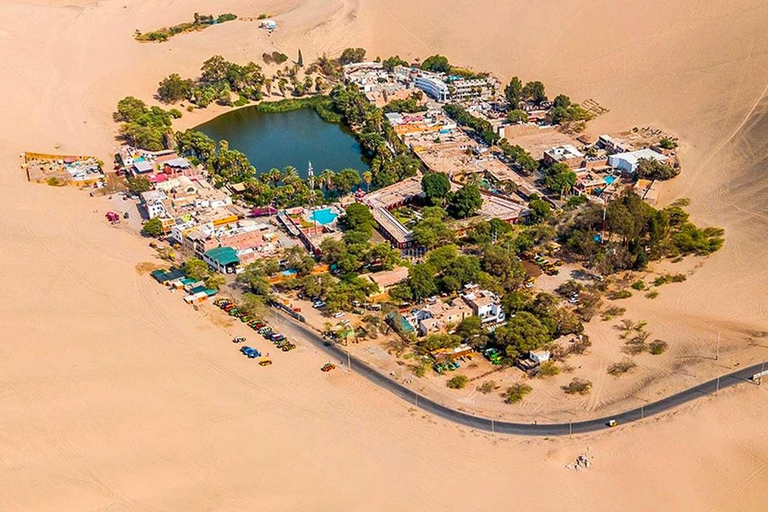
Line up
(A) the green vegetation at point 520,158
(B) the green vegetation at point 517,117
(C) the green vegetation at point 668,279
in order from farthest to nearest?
1. (B) the green vegetation at point 517,117
2. (A) the green vegetation at point 520,158
3. (C) the green vegetation at point 668,279

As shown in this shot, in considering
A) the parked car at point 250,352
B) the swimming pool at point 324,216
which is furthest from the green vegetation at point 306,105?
the parked car at point 250,352

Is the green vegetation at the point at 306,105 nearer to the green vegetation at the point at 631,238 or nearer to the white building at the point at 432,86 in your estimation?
the white building at the point at 432,86

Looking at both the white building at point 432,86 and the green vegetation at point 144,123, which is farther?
the white building at point 432,86

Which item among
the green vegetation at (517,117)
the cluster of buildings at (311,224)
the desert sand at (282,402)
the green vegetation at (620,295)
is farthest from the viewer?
the green vegetation at (517,117)

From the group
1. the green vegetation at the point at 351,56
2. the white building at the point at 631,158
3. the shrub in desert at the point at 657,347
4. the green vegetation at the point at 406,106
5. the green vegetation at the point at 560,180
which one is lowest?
the shrub in desert at the point at 657,347

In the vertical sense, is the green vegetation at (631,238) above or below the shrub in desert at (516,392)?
above

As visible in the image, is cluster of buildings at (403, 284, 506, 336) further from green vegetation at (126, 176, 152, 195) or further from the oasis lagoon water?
green vegetation at (126, 176, 152, 195)
